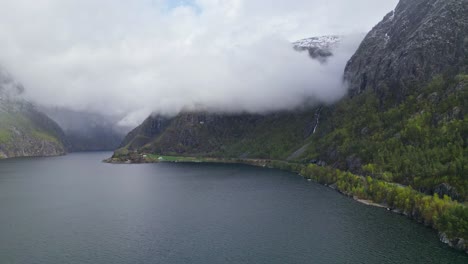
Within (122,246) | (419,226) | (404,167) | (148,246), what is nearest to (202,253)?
(148,246)

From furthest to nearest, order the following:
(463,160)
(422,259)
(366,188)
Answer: (366,188) → (463,160) → (422,259)

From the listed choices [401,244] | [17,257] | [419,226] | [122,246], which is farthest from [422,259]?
[17,257]

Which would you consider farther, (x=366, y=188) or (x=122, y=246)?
(x=366, y=188)

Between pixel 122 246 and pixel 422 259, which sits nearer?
pixel 422 259

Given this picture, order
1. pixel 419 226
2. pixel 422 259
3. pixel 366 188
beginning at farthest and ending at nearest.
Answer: pixel 366 188 → pixel 419 226 → pixel 422 259

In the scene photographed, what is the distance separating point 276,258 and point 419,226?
59.3 meters

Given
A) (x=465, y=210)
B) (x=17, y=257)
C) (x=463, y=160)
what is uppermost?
(x=463, y=160)

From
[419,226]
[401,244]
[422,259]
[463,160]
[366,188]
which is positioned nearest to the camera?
[422,259]

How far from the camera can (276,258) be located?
113m

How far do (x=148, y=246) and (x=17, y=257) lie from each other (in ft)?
→ 124

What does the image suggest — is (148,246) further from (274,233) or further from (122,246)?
(274,233)

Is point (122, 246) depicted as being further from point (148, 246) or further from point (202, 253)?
point (202, 253)

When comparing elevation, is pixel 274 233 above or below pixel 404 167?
below

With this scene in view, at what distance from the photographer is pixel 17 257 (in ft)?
372
